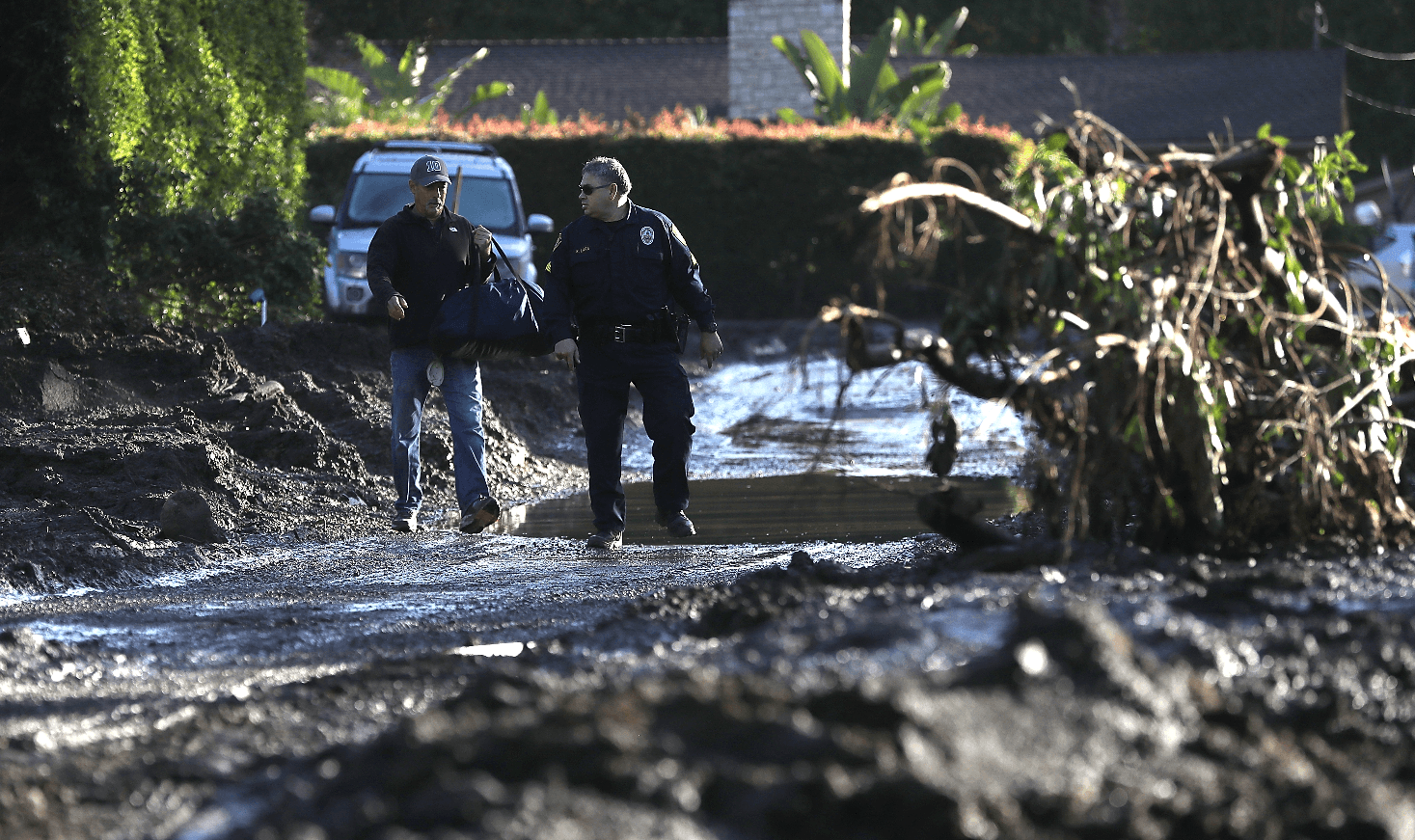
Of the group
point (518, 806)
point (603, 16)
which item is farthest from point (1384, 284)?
point (603, 16)

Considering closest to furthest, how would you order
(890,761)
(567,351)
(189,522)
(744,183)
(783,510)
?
(890,761) → (567,351) → (189,522) → (783,510) → (744,183)

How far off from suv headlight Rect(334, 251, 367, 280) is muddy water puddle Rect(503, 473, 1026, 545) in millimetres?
5767

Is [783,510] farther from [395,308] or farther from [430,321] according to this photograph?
[395,308]

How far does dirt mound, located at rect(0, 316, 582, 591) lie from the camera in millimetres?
7359

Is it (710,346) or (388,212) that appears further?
(388,212)

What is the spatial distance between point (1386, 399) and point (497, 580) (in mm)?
3850

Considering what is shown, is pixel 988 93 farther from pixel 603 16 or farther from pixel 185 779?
pixel 185 779

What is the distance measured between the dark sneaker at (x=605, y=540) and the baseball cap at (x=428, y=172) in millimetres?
2028

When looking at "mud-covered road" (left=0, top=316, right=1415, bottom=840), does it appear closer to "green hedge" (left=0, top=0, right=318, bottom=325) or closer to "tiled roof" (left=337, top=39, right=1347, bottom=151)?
"green hedge" (left=0, top=0, right=318, bottom=325)

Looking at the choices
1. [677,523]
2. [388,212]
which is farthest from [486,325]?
[388,212]

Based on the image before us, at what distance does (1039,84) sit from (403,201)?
79.3ft

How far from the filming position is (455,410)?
26.1 feet

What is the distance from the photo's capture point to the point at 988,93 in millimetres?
35625

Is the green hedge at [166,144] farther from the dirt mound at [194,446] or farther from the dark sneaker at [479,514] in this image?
the dark sneaker at [479,514]
